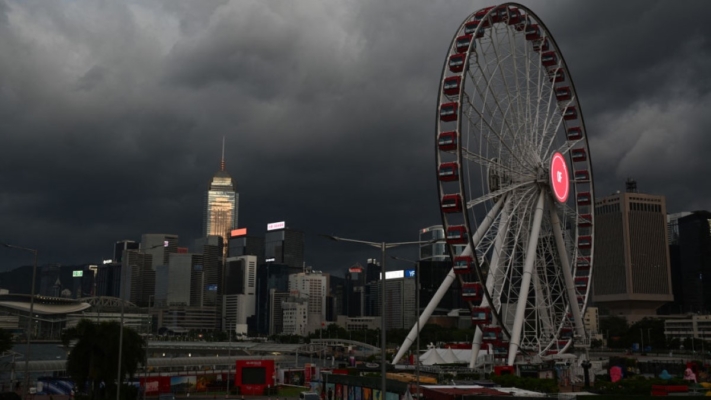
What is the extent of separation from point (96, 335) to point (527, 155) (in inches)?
1759

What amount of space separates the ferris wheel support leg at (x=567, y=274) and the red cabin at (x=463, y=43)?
1896 centimetres

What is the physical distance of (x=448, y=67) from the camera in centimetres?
7556

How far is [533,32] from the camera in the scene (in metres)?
86.7

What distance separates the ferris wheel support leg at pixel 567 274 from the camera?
81.6 meters

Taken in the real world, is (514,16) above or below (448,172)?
above

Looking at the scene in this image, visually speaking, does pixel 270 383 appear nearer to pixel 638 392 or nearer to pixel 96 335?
pixel 96 335

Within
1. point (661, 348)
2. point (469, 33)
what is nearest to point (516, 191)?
point (469, 33)

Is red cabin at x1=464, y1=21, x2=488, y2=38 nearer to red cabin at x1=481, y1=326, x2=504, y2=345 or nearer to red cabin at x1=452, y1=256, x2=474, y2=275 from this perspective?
red cabin at x1=452, y1=256, x2=474, y2=275

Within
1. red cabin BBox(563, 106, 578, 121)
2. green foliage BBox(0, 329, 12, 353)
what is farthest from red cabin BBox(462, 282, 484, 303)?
green foliage BBox(0, 329, 12, 353)

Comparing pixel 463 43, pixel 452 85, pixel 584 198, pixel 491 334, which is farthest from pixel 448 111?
pixel 584 198

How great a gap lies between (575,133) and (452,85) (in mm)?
27299

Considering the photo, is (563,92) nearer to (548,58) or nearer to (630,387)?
(548,58)

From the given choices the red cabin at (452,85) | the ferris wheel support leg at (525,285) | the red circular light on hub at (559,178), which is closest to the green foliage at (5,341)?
the ferris wheel support leg at (525,285)

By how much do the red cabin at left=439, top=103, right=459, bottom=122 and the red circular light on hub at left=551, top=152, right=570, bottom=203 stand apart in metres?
13.0
